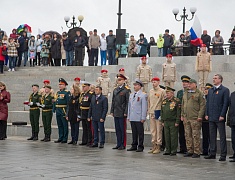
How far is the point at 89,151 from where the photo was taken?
16.1 m

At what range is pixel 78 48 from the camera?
29.4 metres

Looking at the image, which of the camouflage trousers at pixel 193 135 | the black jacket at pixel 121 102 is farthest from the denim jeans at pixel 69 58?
the camouflage trousers at pixel 193 135

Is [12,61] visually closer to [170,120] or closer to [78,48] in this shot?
[78,48]

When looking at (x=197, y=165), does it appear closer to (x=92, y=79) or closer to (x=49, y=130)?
(x=49, y=130)

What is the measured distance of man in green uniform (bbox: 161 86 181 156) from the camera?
15445mm

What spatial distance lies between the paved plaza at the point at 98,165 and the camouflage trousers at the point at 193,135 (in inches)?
13.2

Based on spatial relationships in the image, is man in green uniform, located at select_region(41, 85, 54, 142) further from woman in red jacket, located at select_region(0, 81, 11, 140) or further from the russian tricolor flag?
the russian tricolor flag

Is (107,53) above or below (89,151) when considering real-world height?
above

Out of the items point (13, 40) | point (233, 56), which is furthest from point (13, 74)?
point (233, 56)

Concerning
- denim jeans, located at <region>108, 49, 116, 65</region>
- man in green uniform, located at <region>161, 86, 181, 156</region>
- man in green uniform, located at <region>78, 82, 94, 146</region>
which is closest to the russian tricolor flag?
denim jeans, located at <region>108, 49, 116, 65</region>

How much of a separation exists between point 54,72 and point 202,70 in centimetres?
907

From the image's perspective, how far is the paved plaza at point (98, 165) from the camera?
1160 cm

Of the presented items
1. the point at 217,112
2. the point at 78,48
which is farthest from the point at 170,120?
the point at 78,48

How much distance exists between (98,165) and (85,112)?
4971 mm
